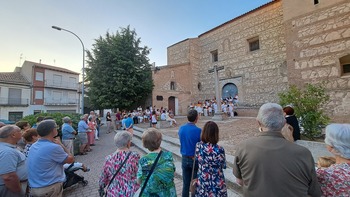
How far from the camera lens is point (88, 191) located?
4.18 m

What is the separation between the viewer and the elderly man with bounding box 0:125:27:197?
2238 millimetres

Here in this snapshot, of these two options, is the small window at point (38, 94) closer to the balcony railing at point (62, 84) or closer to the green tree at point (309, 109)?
the balcony railing at point (62, 84)

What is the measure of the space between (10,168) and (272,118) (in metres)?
3.27

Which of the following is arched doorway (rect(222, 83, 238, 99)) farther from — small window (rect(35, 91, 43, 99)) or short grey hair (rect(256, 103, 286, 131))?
small window (rect(35, 91, 43, 99))

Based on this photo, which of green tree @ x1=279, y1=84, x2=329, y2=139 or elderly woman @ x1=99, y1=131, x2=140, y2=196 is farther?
green tree @ x1=279, y1=84, x2=329, y2=139

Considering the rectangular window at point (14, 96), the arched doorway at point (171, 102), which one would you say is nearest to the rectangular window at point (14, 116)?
the rectangular window at point (14, 96)

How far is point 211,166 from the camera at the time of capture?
2412mm

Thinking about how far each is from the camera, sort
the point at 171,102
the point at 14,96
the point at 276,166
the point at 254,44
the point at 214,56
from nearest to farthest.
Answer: the point at 276,166
the point at 254,44
the point at 171,102
the point at 214,56
the point at 14,96

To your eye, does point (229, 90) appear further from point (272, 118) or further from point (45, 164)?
point (45, 164)

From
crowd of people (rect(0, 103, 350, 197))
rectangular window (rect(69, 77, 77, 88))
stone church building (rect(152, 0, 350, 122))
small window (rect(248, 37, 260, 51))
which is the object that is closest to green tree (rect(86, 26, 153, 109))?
stone church building (rect(152, 0, 350, 122))

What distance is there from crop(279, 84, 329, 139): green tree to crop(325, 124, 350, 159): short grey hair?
14.8ft

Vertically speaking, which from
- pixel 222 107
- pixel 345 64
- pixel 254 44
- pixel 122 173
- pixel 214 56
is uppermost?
pixel 254 44

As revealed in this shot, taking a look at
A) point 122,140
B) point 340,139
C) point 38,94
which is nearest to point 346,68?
point 340,139

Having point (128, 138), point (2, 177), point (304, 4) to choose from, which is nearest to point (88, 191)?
point (2, 177)
